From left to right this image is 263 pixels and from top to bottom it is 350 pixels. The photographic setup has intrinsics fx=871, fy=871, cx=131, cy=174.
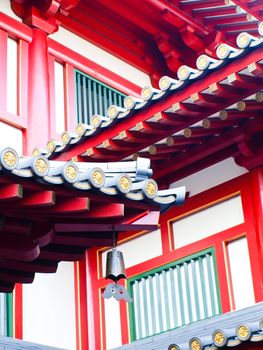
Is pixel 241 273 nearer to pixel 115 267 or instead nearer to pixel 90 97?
pixel 115 267

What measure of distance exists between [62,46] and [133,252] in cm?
302

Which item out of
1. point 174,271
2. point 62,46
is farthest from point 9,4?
point 174,271

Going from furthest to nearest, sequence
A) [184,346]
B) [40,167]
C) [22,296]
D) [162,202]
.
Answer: [22,296]
[184,346]
[162,202]
[40,167]

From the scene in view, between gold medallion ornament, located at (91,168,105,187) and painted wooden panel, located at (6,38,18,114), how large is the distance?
15.1ft

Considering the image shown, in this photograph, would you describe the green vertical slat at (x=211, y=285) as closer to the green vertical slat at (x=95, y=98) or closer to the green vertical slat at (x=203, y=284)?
the green vertical slat at (x=203, y=284)

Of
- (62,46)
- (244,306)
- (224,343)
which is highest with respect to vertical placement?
(62,46)

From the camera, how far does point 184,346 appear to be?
8.51 m

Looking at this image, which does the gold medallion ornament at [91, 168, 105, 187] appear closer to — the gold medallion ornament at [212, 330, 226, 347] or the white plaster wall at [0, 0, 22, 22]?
the gold medallion ornament at [212, 330, 226, 347]

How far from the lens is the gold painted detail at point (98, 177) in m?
6.00

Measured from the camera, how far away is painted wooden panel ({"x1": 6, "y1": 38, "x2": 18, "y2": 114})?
34.5 ft

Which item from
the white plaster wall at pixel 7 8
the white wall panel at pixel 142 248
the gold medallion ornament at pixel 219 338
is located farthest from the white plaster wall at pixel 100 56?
the gold medallion ornament at pixel 219 338

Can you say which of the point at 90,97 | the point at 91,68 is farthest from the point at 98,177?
the point at 91,68

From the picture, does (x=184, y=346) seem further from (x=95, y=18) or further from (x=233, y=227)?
(x=95, y=18)

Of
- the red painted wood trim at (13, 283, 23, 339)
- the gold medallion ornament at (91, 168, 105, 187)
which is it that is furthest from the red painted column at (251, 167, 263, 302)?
the gold medallion ornament at (91, 168, 105, 187)
